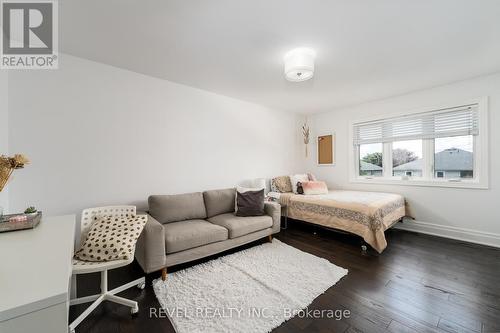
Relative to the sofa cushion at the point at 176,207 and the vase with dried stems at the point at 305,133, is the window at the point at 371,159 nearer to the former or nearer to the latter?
the vase with dried stems at the point at 305,133

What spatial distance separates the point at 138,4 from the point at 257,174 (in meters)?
3.13

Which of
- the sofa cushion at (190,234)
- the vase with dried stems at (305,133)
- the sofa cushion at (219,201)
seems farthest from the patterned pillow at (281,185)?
the sofa cushion at (190,234)

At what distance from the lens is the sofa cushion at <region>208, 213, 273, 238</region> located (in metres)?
2.66

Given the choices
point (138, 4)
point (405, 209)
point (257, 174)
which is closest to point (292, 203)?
point (257, 174)

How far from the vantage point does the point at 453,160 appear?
131 inches

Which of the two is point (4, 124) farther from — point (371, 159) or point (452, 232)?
point (452, 232)

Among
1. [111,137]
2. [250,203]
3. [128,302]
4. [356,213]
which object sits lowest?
[128,302]

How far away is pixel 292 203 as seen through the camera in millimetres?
3699

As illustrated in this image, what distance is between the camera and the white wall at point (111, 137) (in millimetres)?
2141

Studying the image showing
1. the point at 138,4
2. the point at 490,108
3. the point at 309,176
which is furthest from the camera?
the point at 309,176

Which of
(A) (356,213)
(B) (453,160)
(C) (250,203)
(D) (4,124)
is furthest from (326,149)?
(D) (4,124)

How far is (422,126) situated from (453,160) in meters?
0.71

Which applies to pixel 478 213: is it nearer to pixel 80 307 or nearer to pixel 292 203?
pixel 292 203

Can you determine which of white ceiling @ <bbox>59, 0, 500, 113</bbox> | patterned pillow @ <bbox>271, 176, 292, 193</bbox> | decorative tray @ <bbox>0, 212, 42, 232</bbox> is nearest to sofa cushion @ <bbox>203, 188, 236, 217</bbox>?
patterned pillow @ <bbox>271, 176, 292, 193</bbox>
